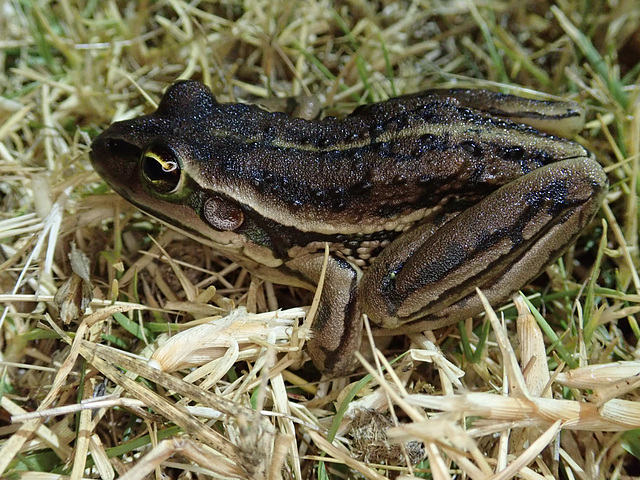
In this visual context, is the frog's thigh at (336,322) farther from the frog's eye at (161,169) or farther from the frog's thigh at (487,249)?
the frog's eye at (161,169)

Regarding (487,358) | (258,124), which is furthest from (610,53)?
(258,124)

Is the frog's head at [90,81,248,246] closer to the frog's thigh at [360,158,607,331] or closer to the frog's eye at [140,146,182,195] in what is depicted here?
the frog's eye at [140,146,182,195]

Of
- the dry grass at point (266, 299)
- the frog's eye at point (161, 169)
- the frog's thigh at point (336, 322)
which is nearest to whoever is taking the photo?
the dry grass at point (266, 299)

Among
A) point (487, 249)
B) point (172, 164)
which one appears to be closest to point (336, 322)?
point (487, 249)

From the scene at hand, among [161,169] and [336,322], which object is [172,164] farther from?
[336,322]

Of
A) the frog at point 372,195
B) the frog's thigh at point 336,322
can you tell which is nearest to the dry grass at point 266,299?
the frog's thigh at point 336,322
